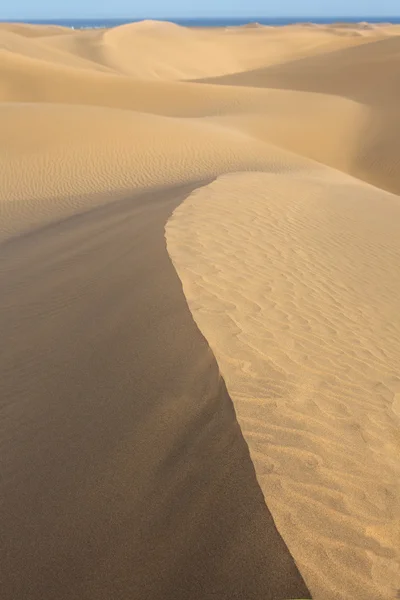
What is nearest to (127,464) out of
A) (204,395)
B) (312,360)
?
(204,395)

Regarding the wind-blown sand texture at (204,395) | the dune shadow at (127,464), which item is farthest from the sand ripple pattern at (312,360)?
the dune shadow at (127,464)

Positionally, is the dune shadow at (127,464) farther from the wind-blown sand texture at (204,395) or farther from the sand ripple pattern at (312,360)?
the sand ripple pattern at (312,360)

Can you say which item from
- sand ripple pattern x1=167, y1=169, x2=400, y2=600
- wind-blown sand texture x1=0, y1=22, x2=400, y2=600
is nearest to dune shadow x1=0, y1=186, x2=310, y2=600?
wind-blown sand texture x1=0, y1=22, x2=400, y2=600

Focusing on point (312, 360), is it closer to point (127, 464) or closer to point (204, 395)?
point (204, 395)

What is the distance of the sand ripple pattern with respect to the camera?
2.70m

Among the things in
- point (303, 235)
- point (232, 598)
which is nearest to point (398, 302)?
point (303, 235)

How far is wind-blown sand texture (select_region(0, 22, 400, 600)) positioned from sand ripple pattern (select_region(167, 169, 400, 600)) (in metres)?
0.01

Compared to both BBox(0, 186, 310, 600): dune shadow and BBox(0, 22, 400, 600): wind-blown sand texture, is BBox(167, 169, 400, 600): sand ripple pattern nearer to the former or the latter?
BBox(0, 22, 400, 600): wind-blown sand texture

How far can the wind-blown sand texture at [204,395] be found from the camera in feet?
8.91

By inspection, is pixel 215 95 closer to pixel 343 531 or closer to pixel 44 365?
pixel 44 365

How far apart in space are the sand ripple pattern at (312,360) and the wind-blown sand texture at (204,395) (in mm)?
14

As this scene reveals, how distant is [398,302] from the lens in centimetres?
623

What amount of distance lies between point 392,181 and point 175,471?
629 inches

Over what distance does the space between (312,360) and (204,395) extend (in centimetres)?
99
